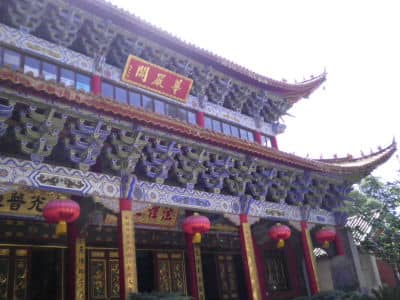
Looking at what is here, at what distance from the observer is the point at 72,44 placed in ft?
29.9

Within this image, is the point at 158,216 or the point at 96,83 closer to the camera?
the point at 96,83

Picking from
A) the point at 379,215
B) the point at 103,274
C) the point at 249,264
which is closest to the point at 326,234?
the point at 379,215

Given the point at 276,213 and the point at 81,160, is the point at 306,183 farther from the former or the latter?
the point at 81,160

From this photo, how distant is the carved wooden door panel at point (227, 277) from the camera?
1084cm

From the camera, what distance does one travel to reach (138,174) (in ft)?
26.2

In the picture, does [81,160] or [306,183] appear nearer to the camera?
[81,160]

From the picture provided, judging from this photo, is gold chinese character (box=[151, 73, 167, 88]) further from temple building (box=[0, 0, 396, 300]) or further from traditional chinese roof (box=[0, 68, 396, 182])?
traditional chinese roof (box=[0, 68, 396, 182])

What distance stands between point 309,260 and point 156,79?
20.9 ft

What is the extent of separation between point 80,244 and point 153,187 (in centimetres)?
239

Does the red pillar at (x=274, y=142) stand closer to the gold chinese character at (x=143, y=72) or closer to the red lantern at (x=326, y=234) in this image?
the red lantern at (x=326, y=234)

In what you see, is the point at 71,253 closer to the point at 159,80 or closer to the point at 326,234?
the point at 159,80

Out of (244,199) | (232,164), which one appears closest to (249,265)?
(244,199)

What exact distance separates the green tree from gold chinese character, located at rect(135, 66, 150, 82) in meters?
7.14

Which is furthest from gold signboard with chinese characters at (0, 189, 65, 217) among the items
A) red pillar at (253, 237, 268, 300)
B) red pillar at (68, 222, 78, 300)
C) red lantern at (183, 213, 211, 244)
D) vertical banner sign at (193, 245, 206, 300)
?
red pillar at (253, 237, 268, 300)
